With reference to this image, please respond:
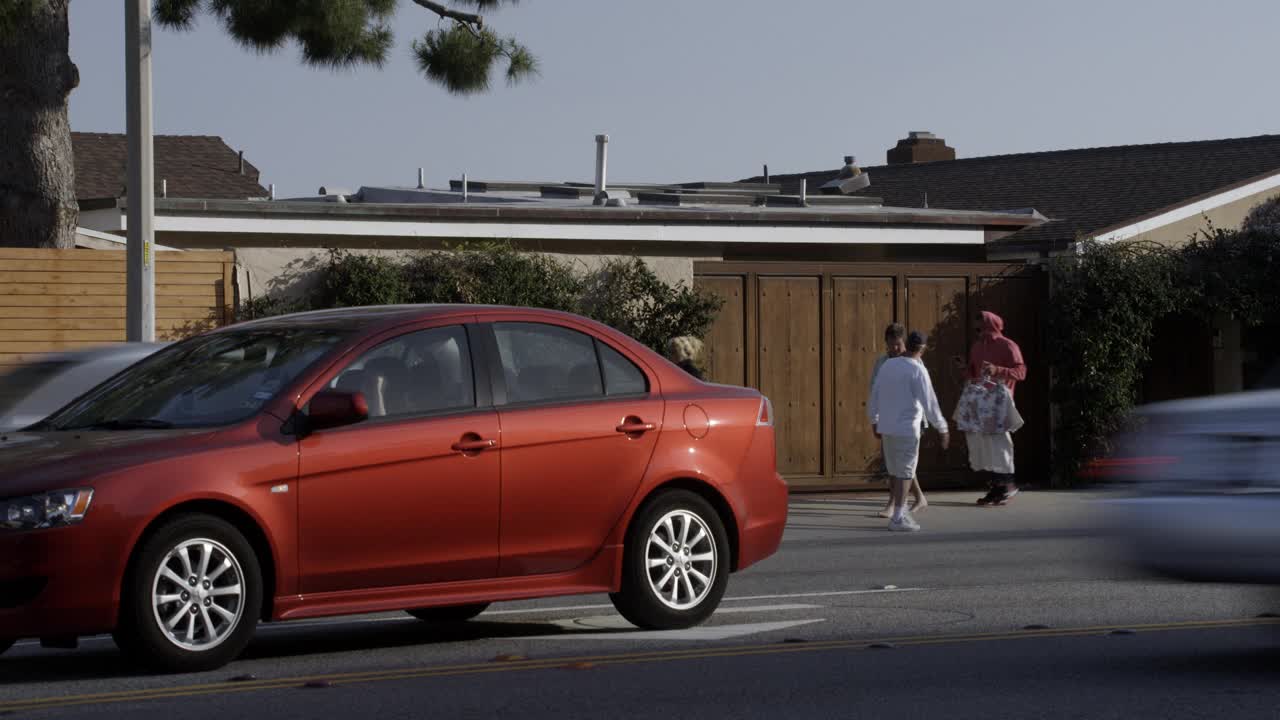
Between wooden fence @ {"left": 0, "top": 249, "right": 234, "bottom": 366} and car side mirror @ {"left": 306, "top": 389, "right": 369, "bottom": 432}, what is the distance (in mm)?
8418

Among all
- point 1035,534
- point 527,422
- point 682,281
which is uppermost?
point 682,281

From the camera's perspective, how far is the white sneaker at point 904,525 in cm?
1593

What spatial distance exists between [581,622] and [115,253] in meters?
8.26

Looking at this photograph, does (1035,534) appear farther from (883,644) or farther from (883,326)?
(883,644)

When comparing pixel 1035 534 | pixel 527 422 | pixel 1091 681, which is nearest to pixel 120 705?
pixel 527 422

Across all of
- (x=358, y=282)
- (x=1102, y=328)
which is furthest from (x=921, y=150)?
(x=358, y=282)

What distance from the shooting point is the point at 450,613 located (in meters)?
10.1

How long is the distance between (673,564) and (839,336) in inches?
415

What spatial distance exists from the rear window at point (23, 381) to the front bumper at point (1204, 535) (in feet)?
19.9

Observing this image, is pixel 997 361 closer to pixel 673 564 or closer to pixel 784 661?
pixel 673 564

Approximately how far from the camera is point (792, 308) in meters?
19.5

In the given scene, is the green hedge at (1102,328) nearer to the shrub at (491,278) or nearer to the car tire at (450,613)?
the shrub at (491,278)

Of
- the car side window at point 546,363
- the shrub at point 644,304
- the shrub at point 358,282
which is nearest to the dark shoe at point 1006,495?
the shrub at point 644,304

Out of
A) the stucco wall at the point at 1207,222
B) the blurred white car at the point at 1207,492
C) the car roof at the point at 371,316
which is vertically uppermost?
the stucco wall at the point at 1207,222
